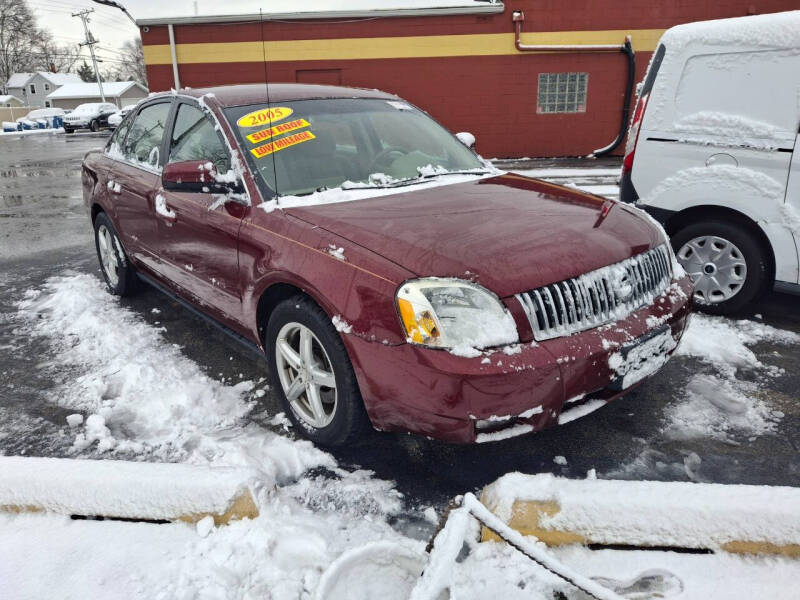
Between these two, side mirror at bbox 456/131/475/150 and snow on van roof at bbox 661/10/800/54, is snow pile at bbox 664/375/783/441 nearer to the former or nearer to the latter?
side mirror at bbox 456/131/475/150

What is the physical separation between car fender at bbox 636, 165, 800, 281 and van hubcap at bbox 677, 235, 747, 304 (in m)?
0.23

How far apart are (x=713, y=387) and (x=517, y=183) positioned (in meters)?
1.64

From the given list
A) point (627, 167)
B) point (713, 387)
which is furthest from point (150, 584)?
point (627, 167)

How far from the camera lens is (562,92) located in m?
15.0

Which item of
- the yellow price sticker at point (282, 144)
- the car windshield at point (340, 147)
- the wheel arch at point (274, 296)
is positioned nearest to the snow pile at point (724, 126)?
the car windshield at point (340, 147)

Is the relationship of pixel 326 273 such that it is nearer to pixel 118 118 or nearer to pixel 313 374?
pixel 313 374

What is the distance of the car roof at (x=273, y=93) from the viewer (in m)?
3.42

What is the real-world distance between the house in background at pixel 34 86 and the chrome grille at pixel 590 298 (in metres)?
87.3

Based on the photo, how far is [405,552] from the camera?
6.40ft

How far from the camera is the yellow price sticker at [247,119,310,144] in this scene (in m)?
3.13

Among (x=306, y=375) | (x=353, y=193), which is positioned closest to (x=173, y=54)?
(x=353, y=193)

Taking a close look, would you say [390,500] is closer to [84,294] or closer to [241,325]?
[241,325]

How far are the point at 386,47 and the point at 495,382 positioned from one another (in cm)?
1460

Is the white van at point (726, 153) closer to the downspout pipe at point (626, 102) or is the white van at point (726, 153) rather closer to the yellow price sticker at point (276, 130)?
the yellow price sticker at point (276, 130)
